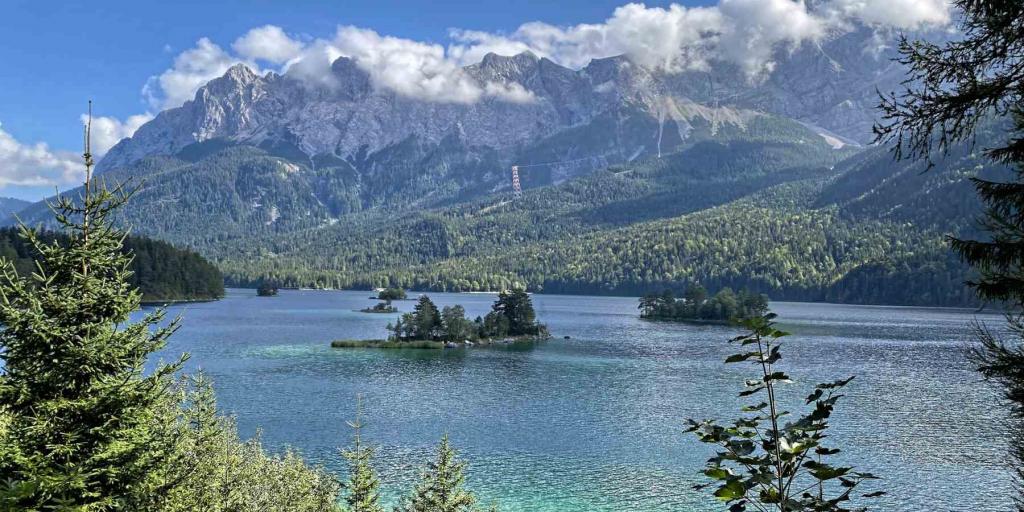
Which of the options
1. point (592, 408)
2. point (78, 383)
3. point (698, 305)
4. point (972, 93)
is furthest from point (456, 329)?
Answer: point (972, 93)

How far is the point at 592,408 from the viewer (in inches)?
2808

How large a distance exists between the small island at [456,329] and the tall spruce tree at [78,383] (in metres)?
101

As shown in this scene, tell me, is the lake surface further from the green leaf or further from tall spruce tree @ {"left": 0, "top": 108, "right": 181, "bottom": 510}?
the green leaf

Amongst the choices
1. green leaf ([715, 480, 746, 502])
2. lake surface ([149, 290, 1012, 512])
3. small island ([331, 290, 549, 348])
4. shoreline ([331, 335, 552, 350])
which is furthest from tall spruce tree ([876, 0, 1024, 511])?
small island ([331, 290, 549, 348])

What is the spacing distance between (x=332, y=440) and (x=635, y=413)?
96.7ft

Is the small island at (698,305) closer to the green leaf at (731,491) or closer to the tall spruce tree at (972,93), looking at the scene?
the tall spruce tree at (972,93)

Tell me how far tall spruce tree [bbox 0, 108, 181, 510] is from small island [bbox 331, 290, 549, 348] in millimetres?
101334

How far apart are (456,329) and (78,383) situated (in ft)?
361

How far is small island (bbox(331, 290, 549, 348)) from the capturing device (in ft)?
390

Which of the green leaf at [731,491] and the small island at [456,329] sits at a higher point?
the green leaf at [731,491]

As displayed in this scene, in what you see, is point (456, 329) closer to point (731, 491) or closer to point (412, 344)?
point (412, 344)

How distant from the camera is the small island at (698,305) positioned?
167625mm

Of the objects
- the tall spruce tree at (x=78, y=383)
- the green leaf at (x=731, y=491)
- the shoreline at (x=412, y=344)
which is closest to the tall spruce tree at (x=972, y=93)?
the green leaf at (x=731, y=491)

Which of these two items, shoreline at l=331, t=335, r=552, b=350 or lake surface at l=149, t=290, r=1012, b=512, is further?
shoreline at l=331, t=335, r=552, b=350
